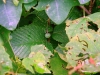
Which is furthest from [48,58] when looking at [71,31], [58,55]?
[71,31]

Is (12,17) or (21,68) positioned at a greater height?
(12,17)

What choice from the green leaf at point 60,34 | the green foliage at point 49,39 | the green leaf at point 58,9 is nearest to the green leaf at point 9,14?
the green foliage at point 49,39

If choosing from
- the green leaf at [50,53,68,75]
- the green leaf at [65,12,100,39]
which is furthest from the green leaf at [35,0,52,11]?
the green leaf at [50,53,68,75]

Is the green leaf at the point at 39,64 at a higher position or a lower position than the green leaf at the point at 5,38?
higher

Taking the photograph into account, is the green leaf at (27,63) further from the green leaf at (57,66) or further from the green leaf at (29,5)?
the green leaf at (29,5)

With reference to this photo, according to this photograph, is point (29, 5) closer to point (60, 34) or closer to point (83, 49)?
point (60, 34)

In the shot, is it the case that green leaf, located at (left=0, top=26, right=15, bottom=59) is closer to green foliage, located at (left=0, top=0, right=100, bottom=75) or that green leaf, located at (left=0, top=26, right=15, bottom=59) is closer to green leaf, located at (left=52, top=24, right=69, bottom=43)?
green foliage, located at (left=0, top=0, right=100, bottom=75)

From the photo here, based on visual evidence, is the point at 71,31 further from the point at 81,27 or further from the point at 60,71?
the point at 60,71

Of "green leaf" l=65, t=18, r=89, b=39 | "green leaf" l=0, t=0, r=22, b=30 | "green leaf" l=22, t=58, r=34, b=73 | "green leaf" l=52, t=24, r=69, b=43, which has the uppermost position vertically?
"green leaf" l=0, t=0, r=22, b=30
